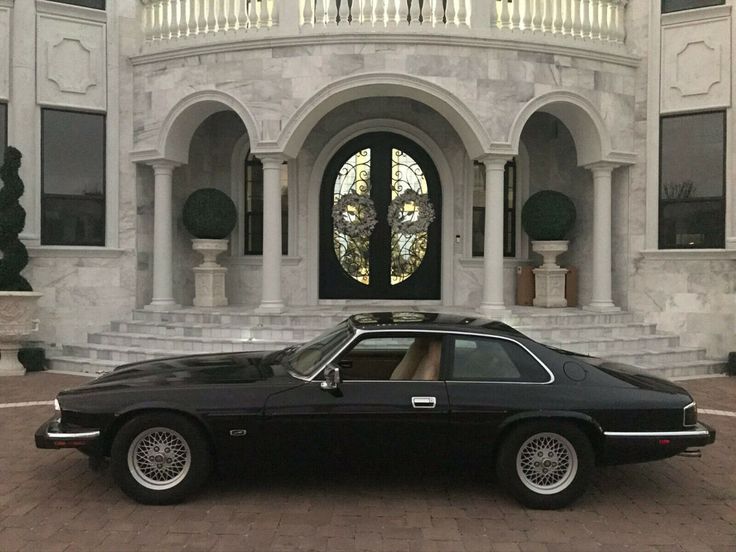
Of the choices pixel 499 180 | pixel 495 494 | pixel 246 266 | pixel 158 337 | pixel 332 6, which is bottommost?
pixel 495 494

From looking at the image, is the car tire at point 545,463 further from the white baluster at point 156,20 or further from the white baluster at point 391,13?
the white baluster at point 156,20

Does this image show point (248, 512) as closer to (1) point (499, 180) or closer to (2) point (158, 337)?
(2) point (158, 337)

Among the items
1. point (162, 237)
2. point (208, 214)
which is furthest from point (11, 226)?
point (208, 214)

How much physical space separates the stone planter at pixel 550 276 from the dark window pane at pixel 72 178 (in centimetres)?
802

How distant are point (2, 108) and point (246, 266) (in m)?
5.00

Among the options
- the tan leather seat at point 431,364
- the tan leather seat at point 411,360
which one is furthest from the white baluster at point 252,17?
the tan leather seat at point 431,364

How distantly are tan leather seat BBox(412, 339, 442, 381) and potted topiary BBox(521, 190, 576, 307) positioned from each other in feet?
24.4

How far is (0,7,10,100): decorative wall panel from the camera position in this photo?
34.9 feet

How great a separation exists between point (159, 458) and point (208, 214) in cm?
741

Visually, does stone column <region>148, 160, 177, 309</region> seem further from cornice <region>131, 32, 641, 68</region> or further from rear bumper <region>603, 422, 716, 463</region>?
rear bumper <region>603, 422, 716, 463</region>

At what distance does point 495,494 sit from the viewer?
4867 millimetres

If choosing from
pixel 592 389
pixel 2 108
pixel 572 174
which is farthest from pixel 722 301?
pixel 2 108

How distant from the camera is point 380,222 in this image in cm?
1237

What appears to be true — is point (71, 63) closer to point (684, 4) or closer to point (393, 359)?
point (393, 359)
